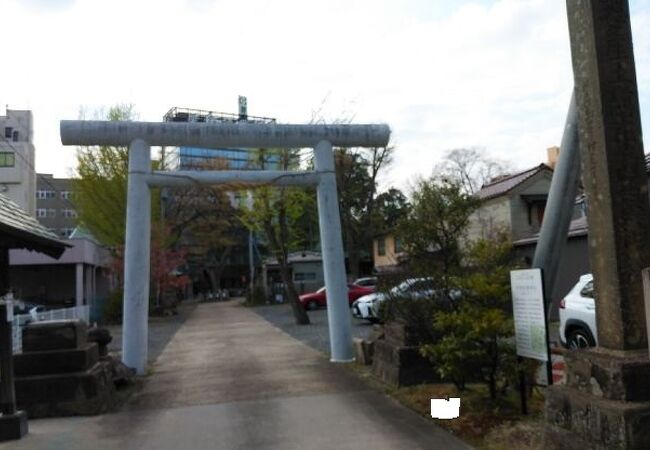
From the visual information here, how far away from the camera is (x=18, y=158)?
5625cm

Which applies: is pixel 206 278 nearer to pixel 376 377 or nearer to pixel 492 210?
pixel 492 210

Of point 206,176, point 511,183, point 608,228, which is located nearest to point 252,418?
point 608,228

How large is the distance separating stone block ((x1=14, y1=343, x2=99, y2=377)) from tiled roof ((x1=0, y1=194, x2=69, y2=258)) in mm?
1429

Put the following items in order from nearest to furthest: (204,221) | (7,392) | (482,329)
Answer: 1. (482,329)
2. (7,392)
3. (204,221)

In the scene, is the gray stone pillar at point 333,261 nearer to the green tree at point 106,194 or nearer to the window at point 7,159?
the green tree at point 106,194

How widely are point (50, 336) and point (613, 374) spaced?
773 cm

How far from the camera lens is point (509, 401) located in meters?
8.28

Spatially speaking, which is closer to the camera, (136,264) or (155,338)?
(136,264)

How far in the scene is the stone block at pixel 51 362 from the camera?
9430 mm

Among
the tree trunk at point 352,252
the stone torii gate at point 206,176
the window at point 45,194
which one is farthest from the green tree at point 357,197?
the window at point 45,194

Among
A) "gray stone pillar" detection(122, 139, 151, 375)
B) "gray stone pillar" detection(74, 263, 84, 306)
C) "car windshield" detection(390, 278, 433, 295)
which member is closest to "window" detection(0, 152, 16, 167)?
"gray stone pillar" detection(74, 263, 84, 306)

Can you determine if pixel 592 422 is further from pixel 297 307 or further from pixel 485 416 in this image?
pixel 297 307

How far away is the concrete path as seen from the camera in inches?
290

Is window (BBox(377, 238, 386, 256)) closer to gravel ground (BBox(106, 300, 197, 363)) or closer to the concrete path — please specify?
gravel ground (BBox(106, 300, 197, 363))
